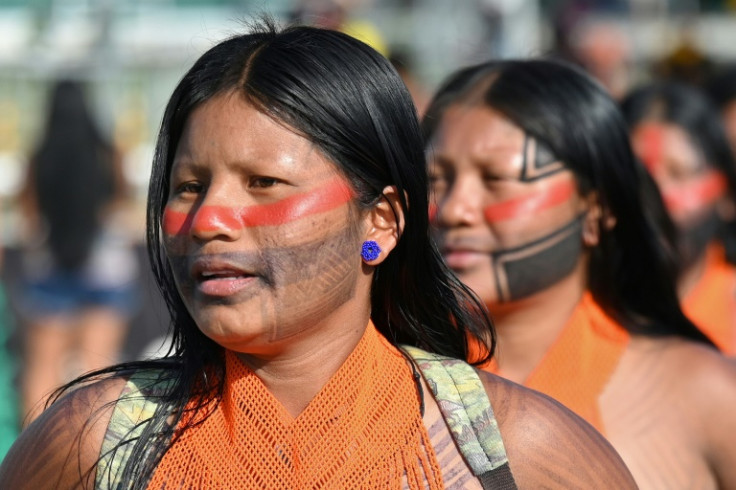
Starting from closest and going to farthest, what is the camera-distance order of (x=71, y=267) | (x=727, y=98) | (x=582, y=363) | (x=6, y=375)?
(x=582, y=363), (x=71, y=267), (x=727, y=98), (x=6, y=375)

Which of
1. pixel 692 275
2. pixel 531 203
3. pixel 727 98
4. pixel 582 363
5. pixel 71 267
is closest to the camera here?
pixel 582 363

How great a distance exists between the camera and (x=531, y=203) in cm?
328

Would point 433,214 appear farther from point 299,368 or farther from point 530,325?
point 299,368

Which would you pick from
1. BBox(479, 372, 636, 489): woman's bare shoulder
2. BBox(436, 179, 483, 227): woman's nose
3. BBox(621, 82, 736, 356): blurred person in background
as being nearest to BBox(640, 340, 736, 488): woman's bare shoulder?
BBox(436, 179, 483, 227): woman's nose

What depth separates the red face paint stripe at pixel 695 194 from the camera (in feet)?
16.8

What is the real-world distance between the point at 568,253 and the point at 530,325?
9.6 inches

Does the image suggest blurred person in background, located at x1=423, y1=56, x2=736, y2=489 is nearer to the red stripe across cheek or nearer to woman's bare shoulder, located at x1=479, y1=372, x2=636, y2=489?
woman's bare shoulder, located at x1=479, y1=372, x2=636, y2=489

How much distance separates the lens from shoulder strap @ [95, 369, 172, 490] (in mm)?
2088

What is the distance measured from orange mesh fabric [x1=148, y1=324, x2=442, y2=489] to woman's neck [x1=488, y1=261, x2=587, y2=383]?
1.05m

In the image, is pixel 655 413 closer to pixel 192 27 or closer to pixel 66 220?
pixel 66 220

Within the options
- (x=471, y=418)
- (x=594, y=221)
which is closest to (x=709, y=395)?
(x=594, y=221)

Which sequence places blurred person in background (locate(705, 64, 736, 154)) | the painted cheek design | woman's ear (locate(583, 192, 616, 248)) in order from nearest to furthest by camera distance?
the painted cheek design
woman's ear (locate(583, 192, 616, 248))
blurred person in background (locate(705, 64, 736, 154))

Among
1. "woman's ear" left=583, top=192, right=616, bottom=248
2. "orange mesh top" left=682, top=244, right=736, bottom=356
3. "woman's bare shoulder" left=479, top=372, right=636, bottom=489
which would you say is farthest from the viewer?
"orange mesh top" left=682, top=244, right=736, bottom=356

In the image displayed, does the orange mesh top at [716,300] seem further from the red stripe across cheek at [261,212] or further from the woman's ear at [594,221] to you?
the red stripe across cheek at [261,212]
